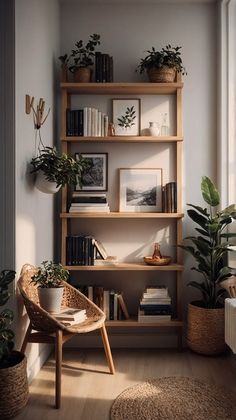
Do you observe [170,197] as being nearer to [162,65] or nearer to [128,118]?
[128,118]

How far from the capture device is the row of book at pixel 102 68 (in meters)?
3.70

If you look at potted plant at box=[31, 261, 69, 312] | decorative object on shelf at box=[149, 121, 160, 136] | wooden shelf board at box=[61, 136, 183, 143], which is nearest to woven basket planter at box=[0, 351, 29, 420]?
potted plant at box=[31, 261, 69, 312]

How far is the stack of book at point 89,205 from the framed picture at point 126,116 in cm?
59

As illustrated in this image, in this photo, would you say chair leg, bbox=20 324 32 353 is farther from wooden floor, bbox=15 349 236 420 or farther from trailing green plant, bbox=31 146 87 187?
trailing green plant, bbox=31 146 87 187

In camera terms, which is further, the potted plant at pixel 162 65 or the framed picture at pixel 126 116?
the framed picture at pixel 126 116

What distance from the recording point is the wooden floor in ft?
8.69

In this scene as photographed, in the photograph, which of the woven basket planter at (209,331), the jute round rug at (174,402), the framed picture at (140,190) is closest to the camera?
the jute round rug at (174,402)

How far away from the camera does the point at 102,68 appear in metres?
3.70

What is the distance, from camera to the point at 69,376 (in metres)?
3.16

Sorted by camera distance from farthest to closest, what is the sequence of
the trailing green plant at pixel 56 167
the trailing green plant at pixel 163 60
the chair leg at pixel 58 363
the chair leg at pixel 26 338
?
the trailing green plant at pixel 163 60, the trailing green plant at pixel 56 167, the chair leg at pixel 26 338, the chair leg at pixel 58 363

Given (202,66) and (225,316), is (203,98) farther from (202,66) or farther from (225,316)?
(225,316)

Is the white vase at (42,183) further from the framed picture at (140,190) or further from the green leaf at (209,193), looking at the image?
the green leaf at (209,193)

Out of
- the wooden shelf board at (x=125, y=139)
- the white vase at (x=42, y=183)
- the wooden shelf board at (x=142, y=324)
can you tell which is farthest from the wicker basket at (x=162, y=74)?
the wooden shelf board at (x=142, y=324)

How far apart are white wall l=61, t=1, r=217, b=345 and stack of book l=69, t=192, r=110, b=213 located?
8.7 inches
